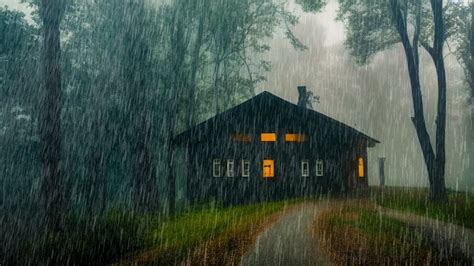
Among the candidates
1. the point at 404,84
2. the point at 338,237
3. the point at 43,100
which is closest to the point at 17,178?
the point at 43,100

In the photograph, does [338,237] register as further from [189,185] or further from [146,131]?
[189,185]

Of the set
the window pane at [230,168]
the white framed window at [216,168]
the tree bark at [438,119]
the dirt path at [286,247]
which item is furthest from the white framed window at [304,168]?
the dirt path at [286,247]

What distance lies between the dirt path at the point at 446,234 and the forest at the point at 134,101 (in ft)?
3.47

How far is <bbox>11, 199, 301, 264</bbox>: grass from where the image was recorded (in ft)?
29.5

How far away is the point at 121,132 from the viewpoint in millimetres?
27031

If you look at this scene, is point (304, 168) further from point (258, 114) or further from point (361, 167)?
point (361, 167)

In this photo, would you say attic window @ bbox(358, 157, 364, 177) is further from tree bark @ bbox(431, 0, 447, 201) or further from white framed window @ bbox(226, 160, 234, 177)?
white framed window @ bbox(226, 160, 234, 177)

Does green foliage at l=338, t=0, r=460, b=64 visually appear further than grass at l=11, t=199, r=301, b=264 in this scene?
Yes

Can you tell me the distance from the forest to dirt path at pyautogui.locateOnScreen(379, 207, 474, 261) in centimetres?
106

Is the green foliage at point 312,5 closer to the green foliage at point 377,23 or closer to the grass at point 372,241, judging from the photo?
the green foliage at point 377,23

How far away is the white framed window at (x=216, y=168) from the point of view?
2422 centimetres

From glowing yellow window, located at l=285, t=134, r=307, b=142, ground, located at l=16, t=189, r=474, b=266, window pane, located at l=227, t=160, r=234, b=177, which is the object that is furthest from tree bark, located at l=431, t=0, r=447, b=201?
window pane, located at l=227, t=160, r=234, b=177

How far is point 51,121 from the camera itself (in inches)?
496

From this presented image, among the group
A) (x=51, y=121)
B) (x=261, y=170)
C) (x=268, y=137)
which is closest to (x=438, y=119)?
(x=268, y=137)
